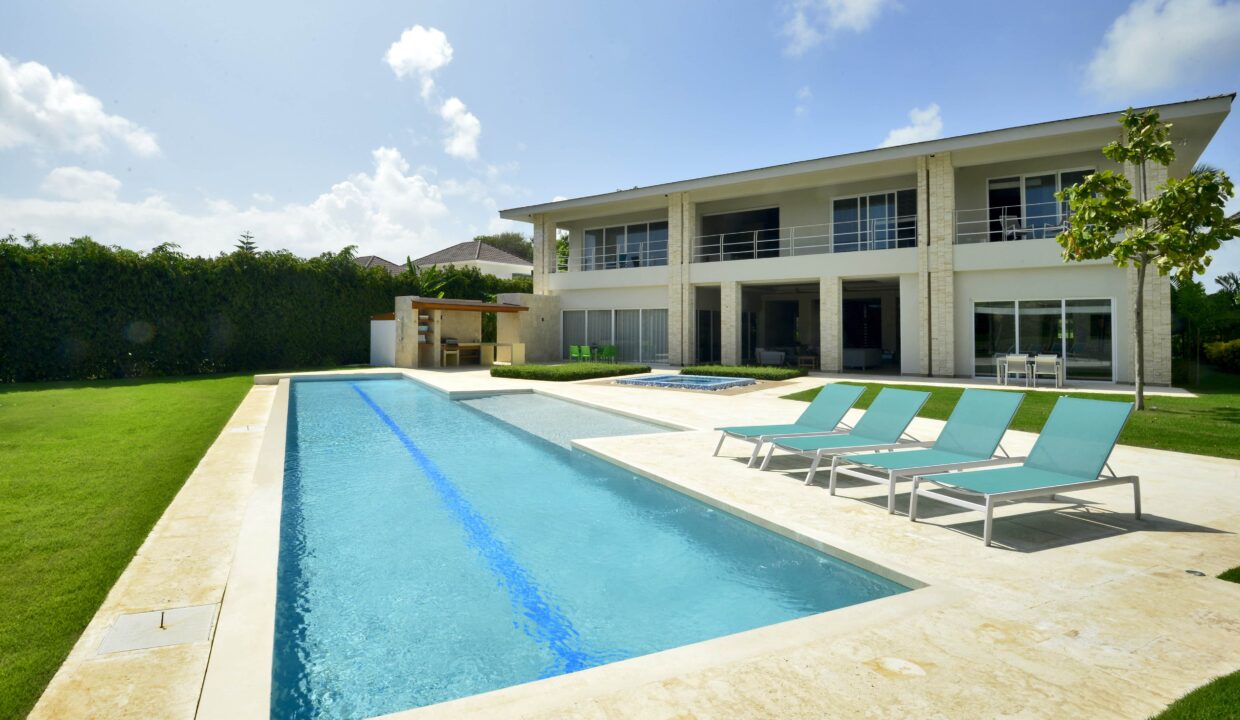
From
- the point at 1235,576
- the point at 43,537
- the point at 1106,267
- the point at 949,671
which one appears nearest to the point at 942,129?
the point at 1106,267

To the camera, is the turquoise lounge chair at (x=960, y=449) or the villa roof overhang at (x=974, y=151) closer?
the turquoise lounge chair at (x=960, y=449)

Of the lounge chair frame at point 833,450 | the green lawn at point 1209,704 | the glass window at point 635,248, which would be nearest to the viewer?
the green lawn at point 1209,704

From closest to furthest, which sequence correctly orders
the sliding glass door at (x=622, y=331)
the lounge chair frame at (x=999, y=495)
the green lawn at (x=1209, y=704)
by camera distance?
the green lawn at (x=1209, y=704) < the lounge chair frame at (x=999, y=495) < the sliding glass door at (x=622, y=331)

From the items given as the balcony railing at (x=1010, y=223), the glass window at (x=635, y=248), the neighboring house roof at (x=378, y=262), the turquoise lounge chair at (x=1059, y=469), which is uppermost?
the neighboring house roof at (x=378, y=262)

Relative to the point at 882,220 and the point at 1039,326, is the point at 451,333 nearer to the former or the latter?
the point at 882,220

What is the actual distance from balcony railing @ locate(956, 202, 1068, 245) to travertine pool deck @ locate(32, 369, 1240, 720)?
1467cm

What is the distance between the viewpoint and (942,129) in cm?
1836

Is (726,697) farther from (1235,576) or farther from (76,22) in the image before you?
(76,22)

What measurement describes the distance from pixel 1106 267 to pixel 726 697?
19.2m

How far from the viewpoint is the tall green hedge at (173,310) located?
17703 mm

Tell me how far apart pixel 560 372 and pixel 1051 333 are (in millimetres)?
13662

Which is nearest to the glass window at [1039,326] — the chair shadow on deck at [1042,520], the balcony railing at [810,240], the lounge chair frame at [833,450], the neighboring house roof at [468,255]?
the balcony railing at [810,240]

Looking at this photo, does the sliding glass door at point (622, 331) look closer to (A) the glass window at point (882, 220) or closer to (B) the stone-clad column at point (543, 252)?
(B) the stone-clad column at point (543, 252)

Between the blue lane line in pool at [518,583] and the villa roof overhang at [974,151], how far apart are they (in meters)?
16.9
